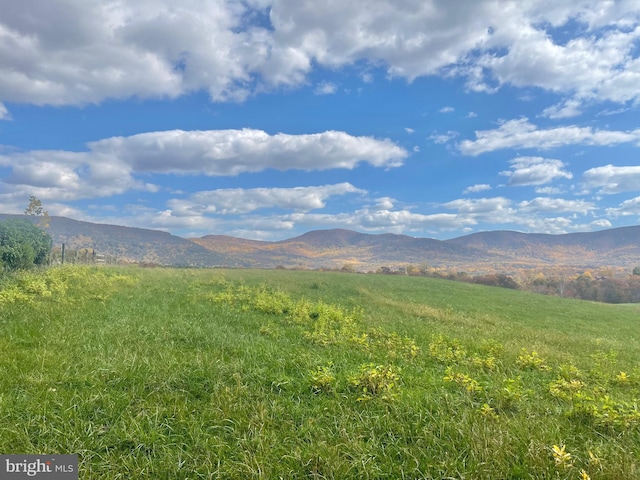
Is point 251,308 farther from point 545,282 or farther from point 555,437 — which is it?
point 545,282

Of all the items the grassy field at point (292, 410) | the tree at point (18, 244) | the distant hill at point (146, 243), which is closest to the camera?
the grassy field at point (292, 410)

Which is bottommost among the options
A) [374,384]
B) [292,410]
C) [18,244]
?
[292,410]

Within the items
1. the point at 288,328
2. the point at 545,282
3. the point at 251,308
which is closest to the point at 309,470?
the point at 288,328

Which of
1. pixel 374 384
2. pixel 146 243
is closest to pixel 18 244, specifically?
pixel 374 384

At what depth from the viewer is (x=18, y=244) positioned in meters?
27.0

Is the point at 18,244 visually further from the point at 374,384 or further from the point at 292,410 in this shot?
the point at 374,384

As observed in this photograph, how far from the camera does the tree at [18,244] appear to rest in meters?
25.9

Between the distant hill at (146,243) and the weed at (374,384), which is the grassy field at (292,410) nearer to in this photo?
the weed at (374,384)

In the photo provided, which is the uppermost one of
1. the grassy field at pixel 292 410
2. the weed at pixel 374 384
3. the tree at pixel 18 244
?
the tree at pixel 18 244

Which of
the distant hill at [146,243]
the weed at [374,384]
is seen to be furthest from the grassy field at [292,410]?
the distant hill at [146,243]

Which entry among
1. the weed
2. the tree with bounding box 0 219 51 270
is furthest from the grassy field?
the tree with bounding box 0 219 51 270

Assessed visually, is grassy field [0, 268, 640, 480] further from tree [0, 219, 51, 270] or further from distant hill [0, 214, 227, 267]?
distant hill [0, 214, 227, 267]

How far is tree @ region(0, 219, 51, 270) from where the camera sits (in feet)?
84.9

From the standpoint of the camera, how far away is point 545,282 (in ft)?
301
